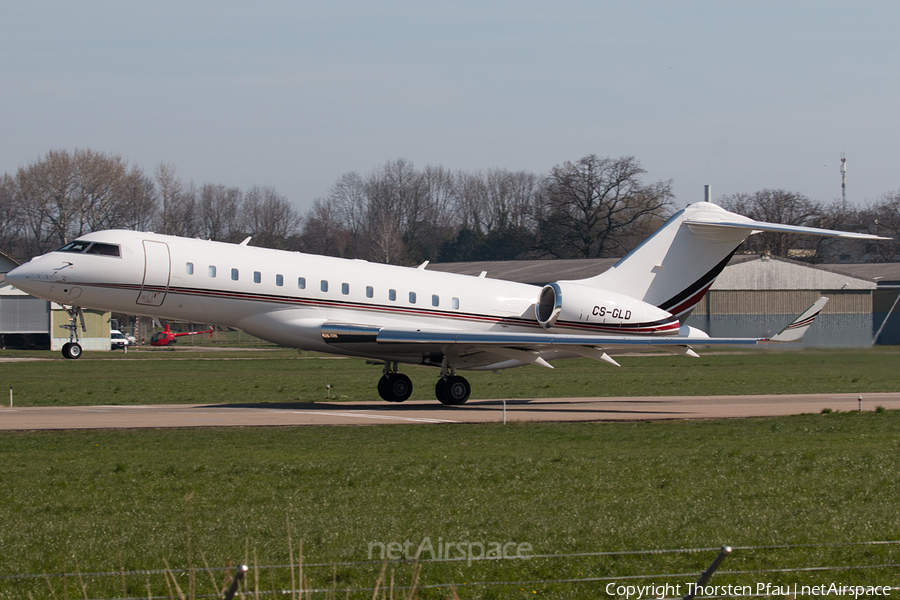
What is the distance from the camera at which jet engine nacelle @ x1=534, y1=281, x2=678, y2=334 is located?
2538 centimetres

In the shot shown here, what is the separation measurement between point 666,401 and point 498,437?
1081 cm

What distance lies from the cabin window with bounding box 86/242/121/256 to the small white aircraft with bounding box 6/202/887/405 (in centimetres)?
3

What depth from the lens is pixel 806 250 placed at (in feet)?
312

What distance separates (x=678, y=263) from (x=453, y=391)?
25.9ft

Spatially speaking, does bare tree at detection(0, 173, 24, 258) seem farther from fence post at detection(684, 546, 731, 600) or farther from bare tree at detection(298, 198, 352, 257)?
fence post at detection(684, 546, 731, 600)

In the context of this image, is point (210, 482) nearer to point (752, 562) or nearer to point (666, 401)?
point (752, 562)

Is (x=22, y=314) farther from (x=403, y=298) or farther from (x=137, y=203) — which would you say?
(x=403, y=298)

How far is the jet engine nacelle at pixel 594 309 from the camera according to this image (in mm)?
25375

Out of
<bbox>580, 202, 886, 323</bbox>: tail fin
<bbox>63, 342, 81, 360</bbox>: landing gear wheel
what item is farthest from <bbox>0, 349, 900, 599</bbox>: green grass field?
<bbox>580, 202, 886, 323</bbox>: tail fin

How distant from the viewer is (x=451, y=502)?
36.3 feet

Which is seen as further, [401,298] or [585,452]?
[401,298]

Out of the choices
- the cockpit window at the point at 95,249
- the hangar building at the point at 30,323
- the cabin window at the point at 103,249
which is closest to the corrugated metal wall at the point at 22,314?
the hangar building at the point at 30,323

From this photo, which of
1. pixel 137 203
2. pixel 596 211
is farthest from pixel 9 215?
pixel 596 211

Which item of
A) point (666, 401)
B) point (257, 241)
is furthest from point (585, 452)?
point (257, 241)
